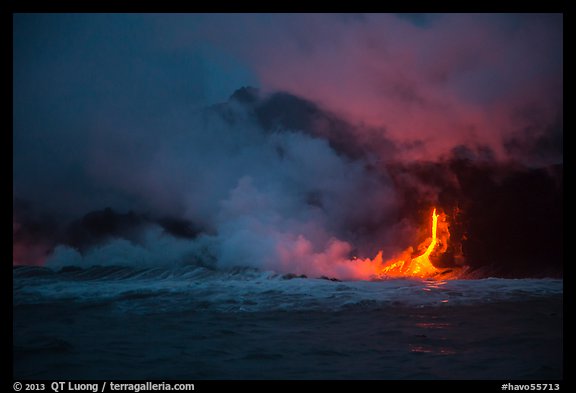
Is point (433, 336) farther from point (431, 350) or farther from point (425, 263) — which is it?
point (425, 263)

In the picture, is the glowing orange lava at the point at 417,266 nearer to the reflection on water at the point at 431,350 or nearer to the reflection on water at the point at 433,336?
the reflection on water at the point at 433,336

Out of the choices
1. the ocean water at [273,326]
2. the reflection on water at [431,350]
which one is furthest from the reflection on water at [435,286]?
the reflection on water at [431,350]

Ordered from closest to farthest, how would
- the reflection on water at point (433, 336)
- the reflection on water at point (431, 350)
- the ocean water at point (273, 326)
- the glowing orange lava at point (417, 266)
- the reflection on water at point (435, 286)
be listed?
1. the ocean water at point (273, 326)
2. the reflection on water at point (431, 350)
3. the reflection on water at point (433, 336)
4. the reflection on water at point (435, 286)
5. the glowing orange lava at point (417, 266)

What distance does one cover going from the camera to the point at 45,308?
9.63 m

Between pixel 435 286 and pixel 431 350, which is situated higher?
pixel 435 286

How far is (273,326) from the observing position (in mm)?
8266

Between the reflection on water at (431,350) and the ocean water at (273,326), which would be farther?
the reflection on water at (431,350)

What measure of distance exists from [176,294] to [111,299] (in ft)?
5.29

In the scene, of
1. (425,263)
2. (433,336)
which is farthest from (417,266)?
(433,336)

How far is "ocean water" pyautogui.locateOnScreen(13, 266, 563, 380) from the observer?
5852mm

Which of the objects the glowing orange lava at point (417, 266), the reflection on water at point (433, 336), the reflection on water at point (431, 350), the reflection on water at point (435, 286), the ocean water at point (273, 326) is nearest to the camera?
the ocean water at point (273, 326)

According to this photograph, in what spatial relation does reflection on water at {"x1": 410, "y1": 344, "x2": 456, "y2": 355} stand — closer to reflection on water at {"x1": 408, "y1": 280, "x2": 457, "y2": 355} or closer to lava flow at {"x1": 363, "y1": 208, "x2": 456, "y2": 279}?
reflection on water at {"x1": 408, "y1": 280, "x2": 457, "y2": 355}

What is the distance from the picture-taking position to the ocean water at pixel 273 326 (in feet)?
19.2

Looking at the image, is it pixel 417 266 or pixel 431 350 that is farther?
pixel 417 266
